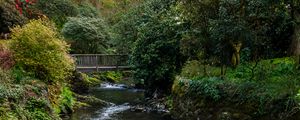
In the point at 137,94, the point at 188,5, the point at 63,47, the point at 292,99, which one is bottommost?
the point at 137,94

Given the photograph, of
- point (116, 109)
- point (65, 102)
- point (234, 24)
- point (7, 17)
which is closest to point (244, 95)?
point (234, 24)

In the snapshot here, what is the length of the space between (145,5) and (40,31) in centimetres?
1486

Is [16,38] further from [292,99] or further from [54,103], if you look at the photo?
[292,99]

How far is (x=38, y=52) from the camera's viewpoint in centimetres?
1702

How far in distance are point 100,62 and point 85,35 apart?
264 inches

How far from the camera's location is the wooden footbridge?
27.7m

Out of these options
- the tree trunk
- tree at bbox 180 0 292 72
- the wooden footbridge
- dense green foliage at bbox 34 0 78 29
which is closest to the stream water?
the wooden footbridge

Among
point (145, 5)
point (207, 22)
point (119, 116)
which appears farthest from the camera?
point (145, 5)

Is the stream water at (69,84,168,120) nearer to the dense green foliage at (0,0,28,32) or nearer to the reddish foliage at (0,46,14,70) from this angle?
the reddish foliage at (0,46,14,70)

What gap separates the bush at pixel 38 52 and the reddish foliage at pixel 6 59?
21 centimetres

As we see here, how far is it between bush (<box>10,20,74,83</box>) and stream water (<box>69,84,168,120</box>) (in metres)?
3.03

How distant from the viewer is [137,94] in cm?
2906

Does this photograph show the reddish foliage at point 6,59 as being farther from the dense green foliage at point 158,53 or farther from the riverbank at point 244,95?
the dense green foliage at point 158,53

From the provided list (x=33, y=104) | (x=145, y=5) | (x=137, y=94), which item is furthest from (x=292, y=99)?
(x=145, y=5)
